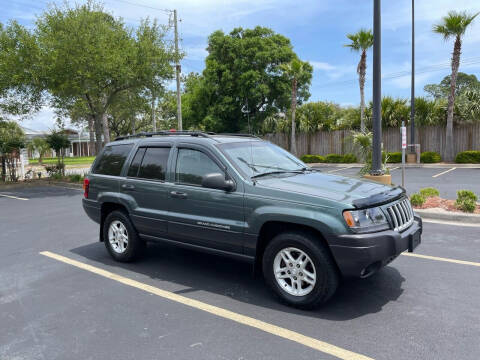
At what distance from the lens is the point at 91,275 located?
5.33m

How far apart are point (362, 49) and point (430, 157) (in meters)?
7.71

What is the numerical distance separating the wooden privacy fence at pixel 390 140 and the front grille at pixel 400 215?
1566 centimetres

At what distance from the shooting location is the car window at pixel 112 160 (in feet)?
19.6

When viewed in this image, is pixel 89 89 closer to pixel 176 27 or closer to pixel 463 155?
pixel 176 27

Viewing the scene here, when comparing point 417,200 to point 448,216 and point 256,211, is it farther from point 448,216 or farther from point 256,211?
point 256,211

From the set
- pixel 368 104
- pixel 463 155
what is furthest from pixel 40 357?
pixel 368 104

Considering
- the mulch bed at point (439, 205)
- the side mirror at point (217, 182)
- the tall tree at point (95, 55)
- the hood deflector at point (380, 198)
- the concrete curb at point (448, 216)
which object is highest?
the tall tree at point (95, 55)

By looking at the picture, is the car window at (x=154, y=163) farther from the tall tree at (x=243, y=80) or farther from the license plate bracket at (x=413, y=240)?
the tall tree at (x=243, y=80)

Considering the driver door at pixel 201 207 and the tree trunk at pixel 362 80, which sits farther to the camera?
the tree trunk at pixel 362 80

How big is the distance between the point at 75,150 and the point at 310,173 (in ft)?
260

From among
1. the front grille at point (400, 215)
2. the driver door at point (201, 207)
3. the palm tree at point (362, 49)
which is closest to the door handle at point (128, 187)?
the driver door at point (201, 207)

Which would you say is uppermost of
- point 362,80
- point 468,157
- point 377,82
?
point 362,80

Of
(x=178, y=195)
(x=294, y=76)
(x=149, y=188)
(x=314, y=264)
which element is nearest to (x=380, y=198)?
(x=314, y=264)

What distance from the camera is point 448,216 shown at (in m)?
7.96
